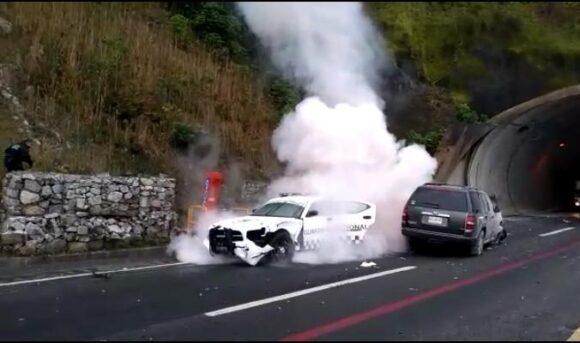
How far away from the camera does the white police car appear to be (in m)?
12.3

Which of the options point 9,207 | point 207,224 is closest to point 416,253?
point 207,224

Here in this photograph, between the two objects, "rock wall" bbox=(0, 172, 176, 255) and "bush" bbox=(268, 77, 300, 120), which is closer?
"rock wall" bbox=(0, 172, 176, 255)

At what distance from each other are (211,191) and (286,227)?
12.3 ft

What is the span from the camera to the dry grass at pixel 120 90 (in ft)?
51.5

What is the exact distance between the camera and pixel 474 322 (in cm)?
802

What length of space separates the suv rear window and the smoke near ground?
1.36 metres

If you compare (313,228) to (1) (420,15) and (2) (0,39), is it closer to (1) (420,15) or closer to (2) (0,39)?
(2) (0,39)

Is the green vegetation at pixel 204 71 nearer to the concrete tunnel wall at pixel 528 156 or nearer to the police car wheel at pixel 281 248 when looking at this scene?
the concrete tunnel wall at pixel 528 156

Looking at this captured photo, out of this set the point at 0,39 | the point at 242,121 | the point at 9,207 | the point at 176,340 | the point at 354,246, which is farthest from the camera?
the point at 242,121

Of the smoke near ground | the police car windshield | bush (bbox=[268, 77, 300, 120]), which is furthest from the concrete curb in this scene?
bush (bbox=[268, 77, 300, 120])

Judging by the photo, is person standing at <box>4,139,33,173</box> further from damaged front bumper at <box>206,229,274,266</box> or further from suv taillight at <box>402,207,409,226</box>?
suv taillight at <box>402,207,409,226</box>

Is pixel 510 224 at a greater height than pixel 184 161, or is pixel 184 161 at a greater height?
pixel 184 161

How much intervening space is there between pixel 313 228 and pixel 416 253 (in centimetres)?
306

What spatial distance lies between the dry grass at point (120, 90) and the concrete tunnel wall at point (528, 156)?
8.14 metres
